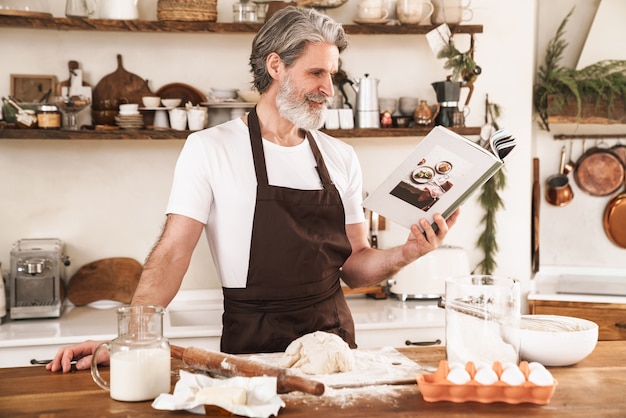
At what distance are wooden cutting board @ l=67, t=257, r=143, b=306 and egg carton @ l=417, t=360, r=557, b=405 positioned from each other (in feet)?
8.24

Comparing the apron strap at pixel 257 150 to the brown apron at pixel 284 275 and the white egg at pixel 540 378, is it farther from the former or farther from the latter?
the white egg at pixel 540 378

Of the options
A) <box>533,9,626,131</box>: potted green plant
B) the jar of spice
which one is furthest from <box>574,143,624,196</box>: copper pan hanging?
the jar of spice

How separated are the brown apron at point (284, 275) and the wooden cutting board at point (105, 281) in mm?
1486

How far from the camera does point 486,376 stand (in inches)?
69.9

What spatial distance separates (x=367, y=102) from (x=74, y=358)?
7.60 feet

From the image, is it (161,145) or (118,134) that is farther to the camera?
(161,145)

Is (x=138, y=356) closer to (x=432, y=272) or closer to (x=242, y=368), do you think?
(x=242, y=368)

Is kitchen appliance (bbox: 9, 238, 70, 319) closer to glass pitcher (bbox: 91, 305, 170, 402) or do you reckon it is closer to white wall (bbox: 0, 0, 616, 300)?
white wall (bbox: 0, 0, 616, 300)

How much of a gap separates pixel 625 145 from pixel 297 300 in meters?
2.75

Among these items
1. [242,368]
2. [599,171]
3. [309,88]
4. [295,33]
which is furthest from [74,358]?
[599,171]

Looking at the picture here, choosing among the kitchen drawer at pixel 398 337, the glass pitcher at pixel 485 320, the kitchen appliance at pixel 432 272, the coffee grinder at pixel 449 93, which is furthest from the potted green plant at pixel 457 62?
the glass pitcher at pixel 485 320

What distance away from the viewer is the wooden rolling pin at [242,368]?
5.67 ft

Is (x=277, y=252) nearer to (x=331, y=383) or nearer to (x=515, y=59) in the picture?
(x=331, y=383)

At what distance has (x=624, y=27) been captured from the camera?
4395 mm
